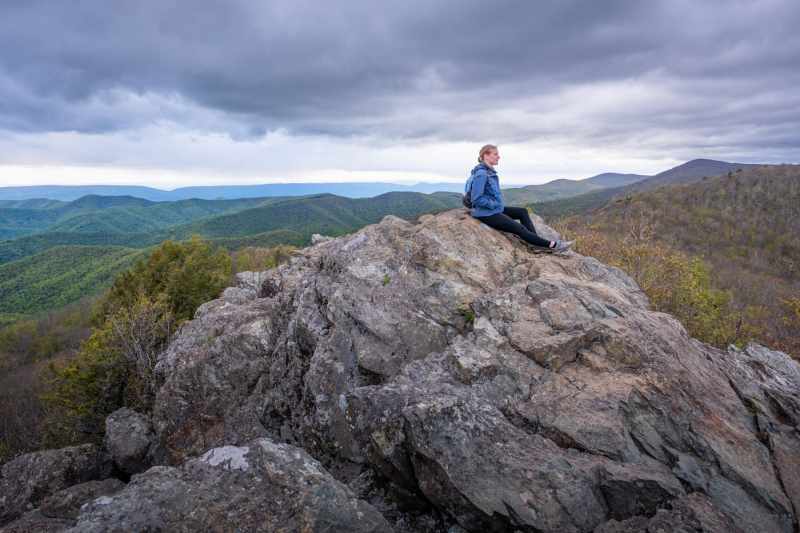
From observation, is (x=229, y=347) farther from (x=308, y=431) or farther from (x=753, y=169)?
(x=753, y=169)

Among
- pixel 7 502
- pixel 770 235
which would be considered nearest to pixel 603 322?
pixel 7 502

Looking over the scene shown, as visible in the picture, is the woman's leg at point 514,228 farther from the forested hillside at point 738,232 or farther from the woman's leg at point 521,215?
the forested hillside at point 738,232

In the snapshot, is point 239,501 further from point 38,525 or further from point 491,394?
point 491,394

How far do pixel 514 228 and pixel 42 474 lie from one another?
671 inches

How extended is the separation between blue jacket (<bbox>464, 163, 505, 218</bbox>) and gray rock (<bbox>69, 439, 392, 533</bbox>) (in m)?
8.90

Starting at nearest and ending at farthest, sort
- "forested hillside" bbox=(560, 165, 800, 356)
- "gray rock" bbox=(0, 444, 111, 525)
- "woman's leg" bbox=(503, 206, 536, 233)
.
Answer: "gray rock" bbox=(0, 444, 111, 525)
"woman's leg" bbox=(503, 206, 536, 233)
"forested hillside" bbox=(560, 165, 800, 356)

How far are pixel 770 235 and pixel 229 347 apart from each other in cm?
11927

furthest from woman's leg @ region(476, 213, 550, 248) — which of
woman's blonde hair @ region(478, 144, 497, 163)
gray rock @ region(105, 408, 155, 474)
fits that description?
gray rock @ region(105, 408, 155, 474)

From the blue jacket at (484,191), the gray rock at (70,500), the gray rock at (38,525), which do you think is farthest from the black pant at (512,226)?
the gray rock at (38,525)

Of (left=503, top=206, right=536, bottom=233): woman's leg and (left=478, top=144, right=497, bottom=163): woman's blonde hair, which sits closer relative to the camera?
(left=478, top=144, right=497, bottom=163): woman's blonde hair

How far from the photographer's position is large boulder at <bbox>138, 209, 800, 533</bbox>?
7.24 meters

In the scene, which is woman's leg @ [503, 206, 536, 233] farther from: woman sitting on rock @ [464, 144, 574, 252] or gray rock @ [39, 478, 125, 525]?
gray rock @ [39, 478, 125, 525]

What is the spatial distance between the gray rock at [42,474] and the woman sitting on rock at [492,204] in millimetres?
15479

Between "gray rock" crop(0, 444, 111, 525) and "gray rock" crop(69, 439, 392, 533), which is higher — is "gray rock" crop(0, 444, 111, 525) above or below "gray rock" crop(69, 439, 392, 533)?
below
